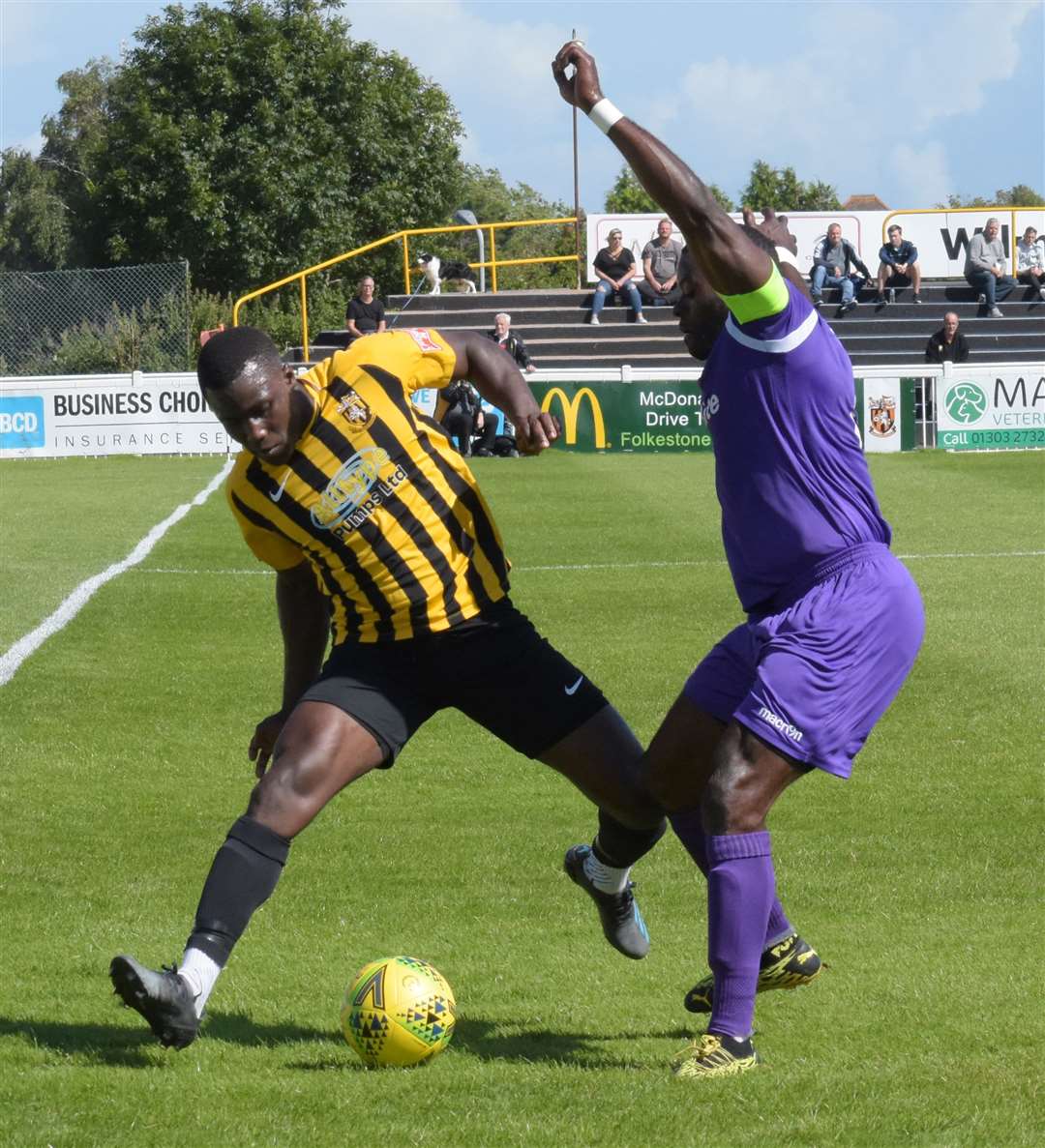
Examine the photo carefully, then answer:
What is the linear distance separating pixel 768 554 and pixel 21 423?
2714 cm

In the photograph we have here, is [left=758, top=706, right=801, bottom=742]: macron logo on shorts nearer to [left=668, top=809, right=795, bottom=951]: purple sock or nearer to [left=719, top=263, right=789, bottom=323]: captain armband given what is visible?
[left=668, top=809, right=795, bottom=951]: purple sock

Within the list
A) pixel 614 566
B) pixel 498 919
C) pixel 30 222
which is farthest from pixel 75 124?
pixel 498 919

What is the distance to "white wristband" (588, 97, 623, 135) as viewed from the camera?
463 cm

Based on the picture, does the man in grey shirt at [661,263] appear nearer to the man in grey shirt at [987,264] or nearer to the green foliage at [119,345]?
the man in grey shirt at [987,264]

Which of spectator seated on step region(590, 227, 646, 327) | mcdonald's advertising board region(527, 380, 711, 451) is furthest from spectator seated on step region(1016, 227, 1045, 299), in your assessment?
mcdonald's advertising board region(527, 380, 711, 451)

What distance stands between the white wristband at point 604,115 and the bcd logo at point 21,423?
26773 millimetres

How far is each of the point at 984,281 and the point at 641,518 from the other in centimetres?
1923

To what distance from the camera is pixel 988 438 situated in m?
29.0

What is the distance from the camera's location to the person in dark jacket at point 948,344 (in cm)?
3020

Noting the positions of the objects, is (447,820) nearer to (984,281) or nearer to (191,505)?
(191,505)

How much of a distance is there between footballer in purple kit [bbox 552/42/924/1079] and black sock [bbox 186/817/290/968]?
1.18m

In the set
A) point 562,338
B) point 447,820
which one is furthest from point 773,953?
point 562,338

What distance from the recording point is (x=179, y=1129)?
13.2 feet

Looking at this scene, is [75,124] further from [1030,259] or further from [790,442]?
[790,442]
